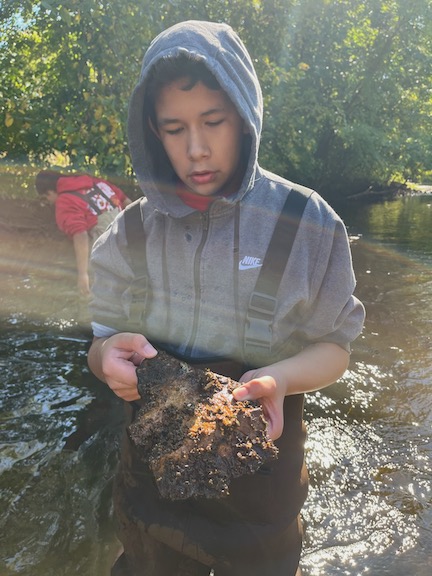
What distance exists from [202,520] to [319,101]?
20325 millimetres

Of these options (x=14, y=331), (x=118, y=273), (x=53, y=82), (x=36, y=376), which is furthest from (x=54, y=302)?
(x=118, y=273)

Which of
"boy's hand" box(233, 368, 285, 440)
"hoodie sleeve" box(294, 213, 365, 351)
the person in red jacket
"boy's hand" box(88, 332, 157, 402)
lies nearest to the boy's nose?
"hoodie sleeve" box(294, 213, 365, 351)

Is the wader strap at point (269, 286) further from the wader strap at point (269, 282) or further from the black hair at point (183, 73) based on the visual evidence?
the black hair at point (183, 73)

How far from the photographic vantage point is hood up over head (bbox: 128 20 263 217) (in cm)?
163

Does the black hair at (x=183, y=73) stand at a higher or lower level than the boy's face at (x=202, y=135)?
higher

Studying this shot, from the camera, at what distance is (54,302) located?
724cm

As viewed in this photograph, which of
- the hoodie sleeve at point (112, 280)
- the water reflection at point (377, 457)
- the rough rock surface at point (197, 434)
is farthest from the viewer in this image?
the water reflection at point (377, 457)

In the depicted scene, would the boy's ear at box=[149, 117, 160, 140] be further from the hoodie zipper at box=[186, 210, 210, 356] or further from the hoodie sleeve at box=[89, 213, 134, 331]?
the hoodie zipper at box=[186, 210, 210, 356]

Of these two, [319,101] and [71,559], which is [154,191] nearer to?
[71,559]

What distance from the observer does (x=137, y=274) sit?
182cm

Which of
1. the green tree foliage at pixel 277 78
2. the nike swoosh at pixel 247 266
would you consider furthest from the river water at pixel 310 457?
the green tree foliage at pixel 277 78

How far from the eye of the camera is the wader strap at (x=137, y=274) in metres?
1.81

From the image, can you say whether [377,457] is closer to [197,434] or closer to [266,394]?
[266,394]

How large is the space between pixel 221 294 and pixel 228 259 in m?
0.13
